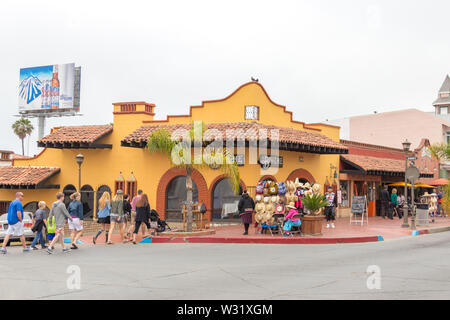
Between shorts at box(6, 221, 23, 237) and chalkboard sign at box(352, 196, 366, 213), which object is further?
chalkboard sign at box(352, 196, 366, 213)

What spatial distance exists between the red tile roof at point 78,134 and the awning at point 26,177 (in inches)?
77.1

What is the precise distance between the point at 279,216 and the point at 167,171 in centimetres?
773

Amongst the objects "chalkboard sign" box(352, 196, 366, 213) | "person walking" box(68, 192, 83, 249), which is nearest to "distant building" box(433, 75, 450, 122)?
"chalkboard sign" box(352, 196, 366, 213)

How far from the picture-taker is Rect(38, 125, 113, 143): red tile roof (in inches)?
1003

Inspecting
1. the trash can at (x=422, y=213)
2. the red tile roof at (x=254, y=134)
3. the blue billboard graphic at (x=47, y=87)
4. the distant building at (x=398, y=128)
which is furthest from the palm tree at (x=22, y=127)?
the trash can at (x=422, y=213)

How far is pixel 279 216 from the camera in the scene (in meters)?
18.9

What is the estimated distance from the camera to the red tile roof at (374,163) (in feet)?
99.3

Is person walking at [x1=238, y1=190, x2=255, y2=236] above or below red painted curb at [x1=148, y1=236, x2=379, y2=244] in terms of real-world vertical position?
above

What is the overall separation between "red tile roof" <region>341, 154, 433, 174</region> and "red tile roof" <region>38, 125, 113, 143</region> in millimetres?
13438

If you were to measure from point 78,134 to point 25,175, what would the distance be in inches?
144

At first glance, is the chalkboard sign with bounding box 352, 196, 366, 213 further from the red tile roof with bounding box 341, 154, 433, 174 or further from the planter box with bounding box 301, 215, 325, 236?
the red tile roof with bounding box 341, 154, 433, 174

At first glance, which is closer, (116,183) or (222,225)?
(222,225)

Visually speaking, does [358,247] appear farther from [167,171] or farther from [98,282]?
[167,171]
